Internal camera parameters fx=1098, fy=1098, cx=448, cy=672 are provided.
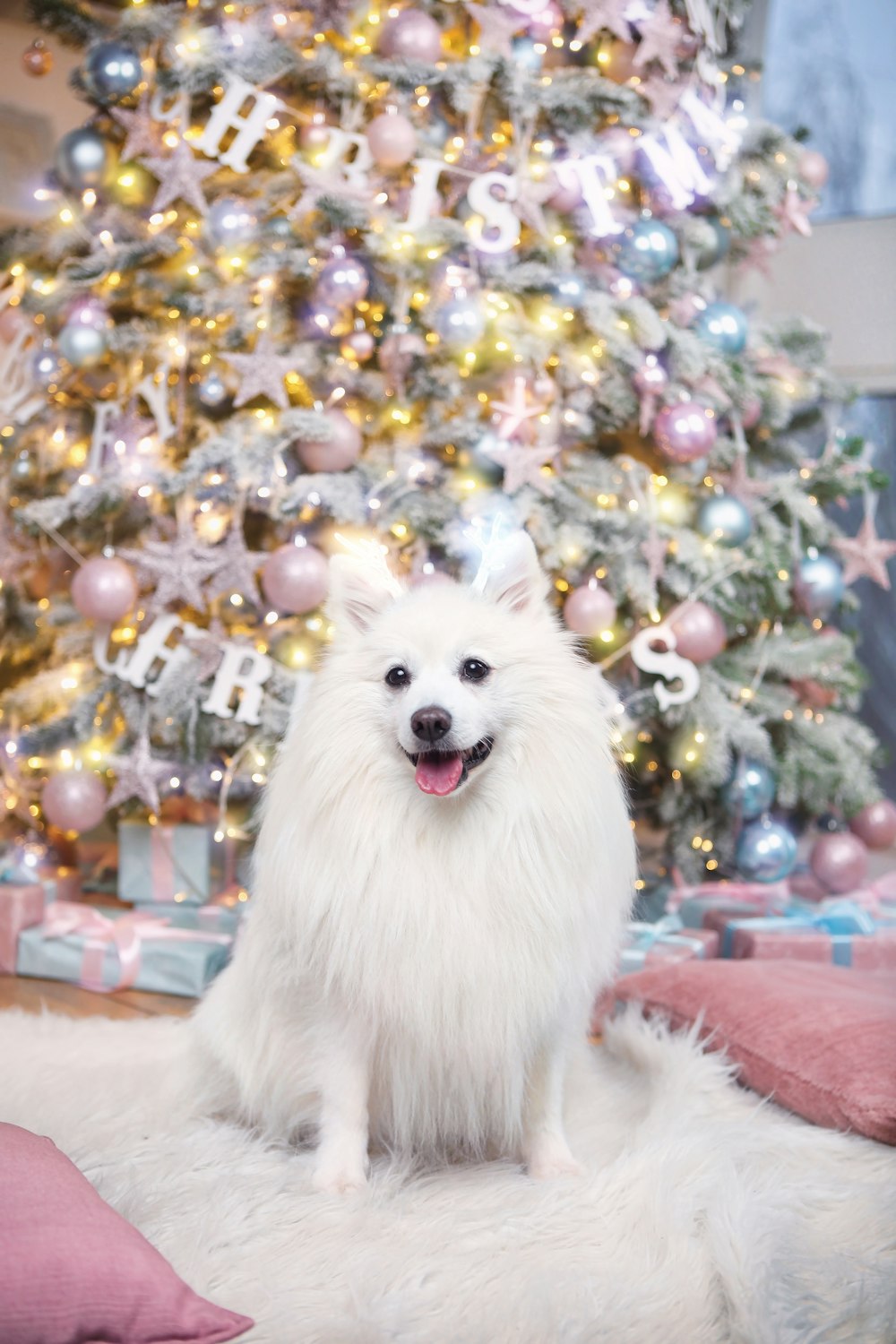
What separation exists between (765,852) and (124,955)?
158cm

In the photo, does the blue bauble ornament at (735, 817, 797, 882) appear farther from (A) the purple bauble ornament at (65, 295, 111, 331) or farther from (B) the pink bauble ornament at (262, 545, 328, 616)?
(A) the purple bauble ornament at (65, 295, 111, 331)

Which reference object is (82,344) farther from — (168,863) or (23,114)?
(23,114)

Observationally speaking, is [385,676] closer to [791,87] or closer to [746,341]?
[746,341]

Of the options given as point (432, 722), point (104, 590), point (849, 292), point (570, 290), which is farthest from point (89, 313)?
point (849, 292)

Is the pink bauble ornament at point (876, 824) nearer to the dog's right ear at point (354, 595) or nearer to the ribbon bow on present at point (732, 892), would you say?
the ribbon bow on present at point (732, 892)

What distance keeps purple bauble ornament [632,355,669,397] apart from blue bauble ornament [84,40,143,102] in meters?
1.45

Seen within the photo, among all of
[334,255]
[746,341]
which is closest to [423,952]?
[334,255]

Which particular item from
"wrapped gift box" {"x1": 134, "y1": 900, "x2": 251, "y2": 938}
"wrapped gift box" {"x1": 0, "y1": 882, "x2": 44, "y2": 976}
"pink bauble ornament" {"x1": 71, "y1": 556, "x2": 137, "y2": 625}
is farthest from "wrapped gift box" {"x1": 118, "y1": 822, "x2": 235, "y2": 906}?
"pink bauble ornament" {"x1": 71, "y1": 556, "x2": 137, "y2": 625}

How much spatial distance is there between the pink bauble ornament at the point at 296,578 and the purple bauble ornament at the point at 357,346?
0.53m

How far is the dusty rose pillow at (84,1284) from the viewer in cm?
90

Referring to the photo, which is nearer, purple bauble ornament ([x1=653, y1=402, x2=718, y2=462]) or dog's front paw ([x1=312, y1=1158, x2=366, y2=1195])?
dog's front paw ([x1=312, y1=1158, x2=366, y2=1195])

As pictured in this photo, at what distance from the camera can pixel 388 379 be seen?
2.74 metres

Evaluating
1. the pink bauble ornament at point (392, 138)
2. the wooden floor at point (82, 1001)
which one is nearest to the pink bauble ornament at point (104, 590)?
the wooden floor at point (82, 1001)

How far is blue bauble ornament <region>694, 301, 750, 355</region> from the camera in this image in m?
2.83
